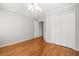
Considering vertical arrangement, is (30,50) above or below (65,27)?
below

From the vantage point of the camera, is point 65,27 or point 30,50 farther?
point 65,27

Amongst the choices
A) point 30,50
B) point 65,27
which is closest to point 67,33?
point 65,27

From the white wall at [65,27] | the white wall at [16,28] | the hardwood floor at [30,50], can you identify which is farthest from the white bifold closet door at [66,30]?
the white wall at [16,28]

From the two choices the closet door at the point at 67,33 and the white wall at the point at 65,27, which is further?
the closet door at the point at 67,33

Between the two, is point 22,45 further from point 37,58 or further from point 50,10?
point 50,10

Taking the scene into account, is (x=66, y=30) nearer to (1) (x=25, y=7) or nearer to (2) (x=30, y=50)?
(2) (x=30, y=50)

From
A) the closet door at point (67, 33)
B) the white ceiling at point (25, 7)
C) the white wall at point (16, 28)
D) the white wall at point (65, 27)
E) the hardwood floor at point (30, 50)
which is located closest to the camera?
the white ceiling at point (25, 7)

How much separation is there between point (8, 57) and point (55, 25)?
171 centimetres

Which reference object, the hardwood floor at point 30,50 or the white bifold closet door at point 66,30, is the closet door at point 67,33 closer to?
the white bifold closet door at point 66,30

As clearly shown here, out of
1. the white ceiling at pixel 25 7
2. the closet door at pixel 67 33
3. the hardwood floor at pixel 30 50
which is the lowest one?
the hardwood floor at pixel 30 50

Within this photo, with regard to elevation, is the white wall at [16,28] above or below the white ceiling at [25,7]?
below

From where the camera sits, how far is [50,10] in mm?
2086

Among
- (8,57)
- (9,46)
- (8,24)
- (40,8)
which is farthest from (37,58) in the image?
(8,24)

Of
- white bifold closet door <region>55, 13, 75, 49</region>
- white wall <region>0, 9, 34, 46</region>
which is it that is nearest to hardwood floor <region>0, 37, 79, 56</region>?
white wall <region>0, 9, 34, 46</region>
